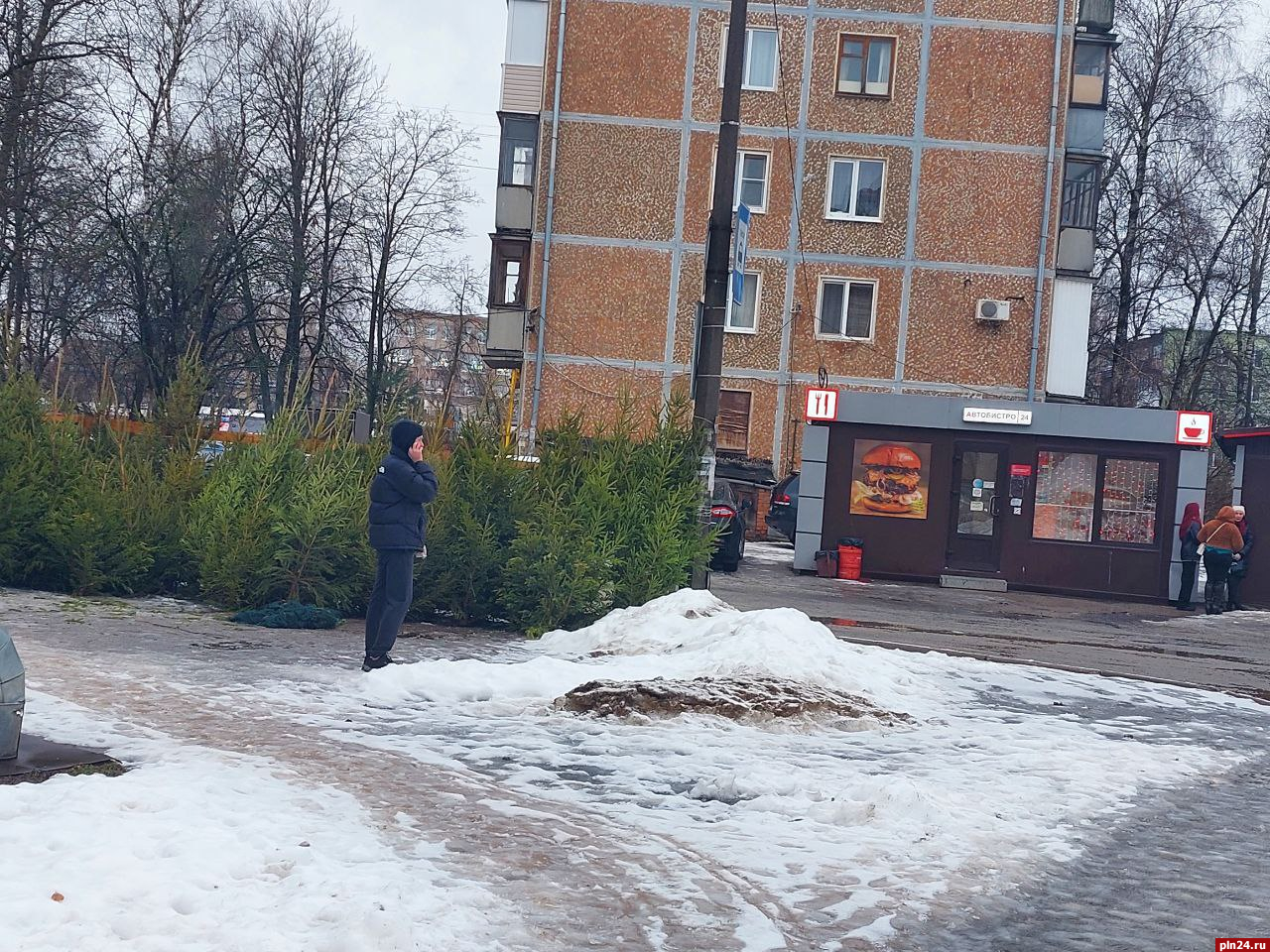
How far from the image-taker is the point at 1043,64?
37.0m

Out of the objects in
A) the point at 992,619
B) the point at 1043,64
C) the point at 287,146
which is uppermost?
the point at 1043,64

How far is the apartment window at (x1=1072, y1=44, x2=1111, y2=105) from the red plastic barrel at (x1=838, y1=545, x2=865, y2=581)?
19086mm

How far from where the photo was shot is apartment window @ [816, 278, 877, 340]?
37312 mm

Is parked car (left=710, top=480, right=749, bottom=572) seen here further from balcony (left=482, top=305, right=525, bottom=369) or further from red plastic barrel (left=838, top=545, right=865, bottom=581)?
balcony (left=482, top=305, right=525, bottom=369)

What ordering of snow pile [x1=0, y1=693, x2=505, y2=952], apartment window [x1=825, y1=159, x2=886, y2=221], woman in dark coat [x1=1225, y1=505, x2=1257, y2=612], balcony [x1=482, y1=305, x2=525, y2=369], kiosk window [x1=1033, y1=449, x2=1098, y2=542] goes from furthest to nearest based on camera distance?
apartment window [x1=825, y1=159, x2=886, y2=221]
balcony [x1=482, y1=305, x2=525, y2=369]
kiosk window [x1=1033, y1=449, x2=1098, y2=542]
woman in dark coat [x1=1225, y1=505, x2=1257, y2=612]
snow pile [x1=0, y1=693, x2=505, y2=952]

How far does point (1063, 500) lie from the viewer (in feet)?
79.2

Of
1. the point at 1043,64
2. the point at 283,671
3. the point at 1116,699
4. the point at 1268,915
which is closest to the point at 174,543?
the point at 283,671

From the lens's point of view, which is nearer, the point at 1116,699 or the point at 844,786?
the point at 844,786

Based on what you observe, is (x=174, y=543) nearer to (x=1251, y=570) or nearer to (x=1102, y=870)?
(x=1102, y=870)

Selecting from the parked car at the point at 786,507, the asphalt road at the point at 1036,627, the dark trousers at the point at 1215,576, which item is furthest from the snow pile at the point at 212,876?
the parked car at the point at 786,507

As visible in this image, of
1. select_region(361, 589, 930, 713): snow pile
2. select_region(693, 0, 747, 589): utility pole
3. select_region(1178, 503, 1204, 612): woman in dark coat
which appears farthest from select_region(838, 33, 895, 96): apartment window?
select_region(361, 589, 930, 713): snow pile

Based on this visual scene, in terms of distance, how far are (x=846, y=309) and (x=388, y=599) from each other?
2902cm

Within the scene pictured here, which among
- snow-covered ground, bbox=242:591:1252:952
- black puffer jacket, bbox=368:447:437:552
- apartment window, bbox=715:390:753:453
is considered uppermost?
apartment window, bbox=715:390:753:453

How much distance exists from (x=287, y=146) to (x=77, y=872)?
4038cm
